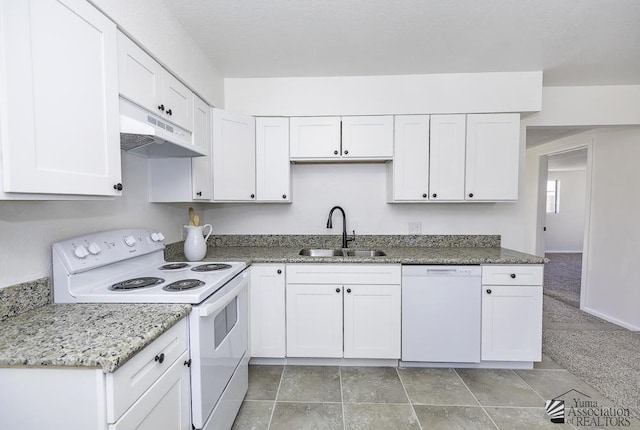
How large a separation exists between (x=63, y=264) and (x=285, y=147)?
1.67 metres

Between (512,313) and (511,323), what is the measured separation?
0.08 meters

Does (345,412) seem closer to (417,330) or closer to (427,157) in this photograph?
(417,330)

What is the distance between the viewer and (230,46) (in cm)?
206

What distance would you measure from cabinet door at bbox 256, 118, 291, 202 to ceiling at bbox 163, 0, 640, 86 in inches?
17.6

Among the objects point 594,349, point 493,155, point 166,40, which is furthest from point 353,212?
point 594,349

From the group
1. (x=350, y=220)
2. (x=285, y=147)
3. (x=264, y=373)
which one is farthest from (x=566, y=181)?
(x=264, y=373)

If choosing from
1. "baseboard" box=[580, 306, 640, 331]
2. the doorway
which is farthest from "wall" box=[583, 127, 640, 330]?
the doorway

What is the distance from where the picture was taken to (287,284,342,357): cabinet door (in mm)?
2188

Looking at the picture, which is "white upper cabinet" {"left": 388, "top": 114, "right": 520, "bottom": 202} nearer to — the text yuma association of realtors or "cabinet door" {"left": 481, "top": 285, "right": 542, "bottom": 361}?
"cabinet door" {"left": 481, "top": 285, "right": 542, "bottom": 361}

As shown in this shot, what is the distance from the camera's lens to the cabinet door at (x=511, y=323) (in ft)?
7.00

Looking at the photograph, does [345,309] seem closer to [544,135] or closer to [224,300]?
[224,300]

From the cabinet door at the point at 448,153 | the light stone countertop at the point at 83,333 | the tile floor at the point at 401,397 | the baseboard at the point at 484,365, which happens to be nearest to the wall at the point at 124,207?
the light stone countertop at the point at 83,333

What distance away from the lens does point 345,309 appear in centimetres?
219

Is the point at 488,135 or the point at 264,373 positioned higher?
the point at 488,135
